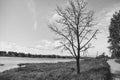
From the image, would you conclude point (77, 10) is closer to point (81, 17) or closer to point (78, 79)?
point (81, 17)

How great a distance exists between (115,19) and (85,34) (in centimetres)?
1901

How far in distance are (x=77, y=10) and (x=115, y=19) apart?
19.5m

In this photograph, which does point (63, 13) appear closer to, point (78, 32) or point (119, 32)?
point (78, 32)

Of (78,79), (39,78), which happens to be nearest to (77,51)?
(78,79)

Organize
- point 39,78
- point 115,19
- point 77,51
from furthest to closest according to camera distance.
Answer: point 115,19, point 39,78, point 77,51

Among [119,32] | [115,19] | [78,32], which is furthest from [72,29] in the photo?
[115,19]

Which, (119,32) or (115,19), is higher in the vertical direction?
(115,19)

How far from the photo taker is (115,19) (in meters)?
30.4

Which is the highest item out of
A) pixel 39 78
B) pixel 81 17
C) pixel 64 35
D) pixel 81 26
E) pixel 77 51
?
pixel 81 17

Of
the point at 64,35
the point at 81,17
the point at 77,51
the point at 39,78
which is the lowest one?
the point at 39,78

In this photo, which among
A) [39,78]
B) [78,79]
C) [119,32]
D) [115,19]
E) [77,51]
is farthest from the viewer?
[115,19]

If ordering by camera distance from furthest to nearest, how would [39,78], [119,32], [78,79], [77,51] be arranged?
[119,32] → [39,78] → [77,51] → [78,79]

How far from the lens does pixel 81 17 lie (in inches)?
590

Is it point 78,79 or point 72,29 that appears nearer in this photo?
point 78,79
